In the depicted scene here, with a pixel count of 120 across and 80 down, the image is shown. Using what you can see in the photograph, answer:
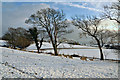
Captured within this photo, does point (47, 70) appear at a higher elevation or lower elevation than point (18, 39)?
lower

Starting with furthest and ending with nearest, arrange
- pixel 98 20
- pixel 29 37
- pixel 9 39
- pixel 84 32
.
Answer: pixel 9 39, pixel 29 37, pixel 84 32, pixel 98 20

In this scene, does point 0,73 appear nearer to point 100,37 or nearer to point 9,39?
point 100,37

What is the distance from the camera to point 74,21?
20828mm

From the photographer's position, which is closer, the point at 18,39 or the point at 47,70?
the point at 47,70

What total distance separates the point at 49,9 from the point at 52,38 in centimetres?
628

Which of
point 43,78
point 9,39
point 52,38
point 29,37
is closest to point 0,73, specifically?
point 43,78

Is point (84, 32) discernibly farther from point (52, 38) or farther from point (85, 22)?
point (52, 38)

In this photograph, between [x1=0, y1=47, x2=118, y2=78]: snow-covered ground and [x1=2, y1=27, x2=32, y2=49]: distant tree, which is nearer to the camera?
[x1=0, y1=47, x2=118, y2=78]: snow-covered ground

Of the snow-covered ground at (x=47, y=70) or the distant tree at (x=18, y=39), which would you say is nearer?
the snow-covered ground at (x=47, y=70)

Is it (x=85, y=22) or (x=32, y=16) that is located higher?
(x=32, y=16)

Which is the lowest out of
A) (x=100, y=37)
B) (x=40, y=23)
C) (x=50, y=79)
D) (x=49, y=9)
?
(x=50, y=79)

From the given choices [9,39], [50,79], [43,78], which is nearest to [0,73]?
[43,78]

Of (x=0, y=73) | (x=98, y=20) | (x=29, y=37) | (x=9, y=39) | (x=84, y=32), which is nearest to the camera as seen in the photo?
(x=0, y=73)

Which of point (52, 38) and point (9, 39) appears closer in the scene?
point (52, 38)
